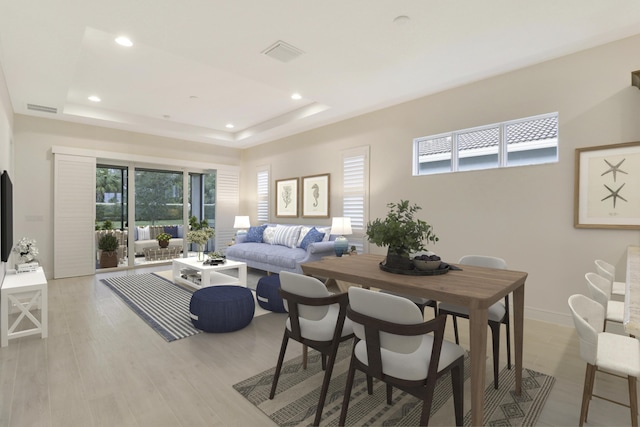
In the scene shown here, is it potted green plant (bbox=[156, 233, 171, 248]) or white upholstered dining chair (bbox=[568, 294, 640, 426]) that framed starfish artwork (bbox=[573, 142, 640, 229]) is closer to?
white upholstered dining chair (bbox=[568, 294, 640, 426])

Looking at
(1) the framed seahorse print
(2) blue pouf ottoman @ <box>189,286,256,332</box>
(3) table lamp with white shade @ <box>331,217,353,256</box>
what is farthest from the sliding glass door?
(2) blue pouf ottoman @ <box>189,286,256,332</box>

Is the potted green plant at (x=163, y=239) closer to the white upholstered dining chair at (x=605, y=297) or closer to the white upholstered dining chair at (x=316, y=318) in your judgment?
the white upholstered dining chair at (x=316, y=318)

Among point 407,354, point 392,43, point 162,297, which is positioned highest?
point 392,43

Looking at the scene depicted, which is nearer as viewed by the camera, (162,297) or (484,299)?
(484,299)

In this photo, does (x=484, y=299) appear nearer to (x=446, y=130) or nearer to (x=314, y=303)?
(x=314, y=303)

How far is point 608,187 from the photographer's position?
10.3ft

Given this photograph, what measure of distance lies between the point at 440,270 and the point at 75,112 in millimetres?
6529

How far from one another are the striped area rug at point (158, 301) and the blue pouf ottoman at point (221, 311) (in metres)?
0.18

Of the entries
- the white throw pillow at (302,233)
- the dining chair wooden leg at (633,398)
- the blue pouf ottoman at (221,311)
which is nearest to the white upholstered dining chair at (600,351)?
the dining chair wooden leg at (633,398)

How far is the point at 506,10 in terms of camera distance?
103 inches

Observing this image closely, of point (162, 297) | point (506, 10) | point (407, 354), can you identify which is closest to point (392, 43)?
point (506, 10)

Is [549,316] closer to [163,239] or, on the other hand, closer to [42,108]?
[163,239]

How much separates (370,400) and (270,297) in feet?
6.52

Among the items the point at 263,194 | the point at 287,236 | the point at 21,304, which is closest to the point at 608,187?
the point at 287,236
